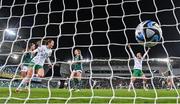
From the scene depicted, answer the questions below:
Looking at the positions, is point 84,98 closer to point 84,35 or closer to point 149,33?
point 149,33

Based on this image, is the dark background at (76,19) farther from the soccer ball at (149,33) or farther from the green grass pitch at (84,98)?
the green grass pitch at (84,98)

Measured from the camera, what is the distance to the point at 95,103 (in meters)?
5.64

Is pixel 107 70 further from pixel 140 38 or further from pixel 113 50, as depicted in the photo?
pixel 140 38

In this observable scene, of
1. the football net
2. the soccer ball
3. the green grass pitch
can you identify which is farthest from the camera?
the soccer ball

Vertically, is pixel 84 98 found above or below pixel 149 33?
below

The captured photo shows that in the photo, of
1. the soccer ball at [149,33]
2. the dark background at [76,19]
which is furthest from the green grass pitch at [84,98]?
the soccer ball at [149,33]

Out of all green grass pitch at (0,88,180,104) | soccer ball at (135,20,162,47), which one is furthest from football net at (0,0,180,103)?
soccer ball at (135,20,162,47)

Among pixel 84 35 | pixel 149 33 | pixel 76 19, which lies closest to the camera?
pixel 149 33

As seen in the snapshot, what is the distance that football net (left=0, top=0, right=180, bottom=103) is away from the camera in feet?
20.5

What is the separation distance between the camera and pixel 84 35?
17.7 meters

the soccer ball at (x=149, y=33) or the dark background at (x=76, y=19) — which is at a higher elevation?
the soccer ball at (x=149, y=33)

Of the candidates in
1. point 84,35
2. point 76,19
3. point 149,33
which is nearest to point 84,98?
point 76,19

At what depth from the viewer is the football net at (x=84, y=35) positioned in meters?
6.25

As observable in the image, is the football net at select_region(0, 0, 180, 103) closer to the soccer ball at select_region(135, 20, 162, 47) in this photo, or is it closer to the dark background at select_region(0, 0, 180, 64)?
the dark background at select_region(0, 0, 180, 64)
